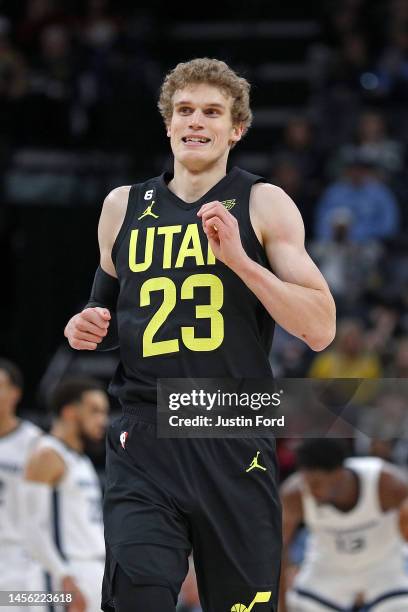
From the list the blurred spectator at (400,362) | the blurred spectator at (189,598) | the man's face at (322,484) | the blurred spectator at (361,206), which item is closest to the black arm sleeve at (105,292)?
the man's face at (322,484)

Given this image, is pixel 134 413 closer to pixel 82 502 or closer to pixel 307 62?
pixel 82 502

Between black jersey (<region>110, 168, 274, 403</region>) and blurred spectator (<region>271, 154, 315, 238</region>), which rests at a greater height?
blurred spectator (<region>271, 154, 315, 238</region>)

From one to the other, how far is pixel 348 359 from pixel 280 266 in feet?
23.4

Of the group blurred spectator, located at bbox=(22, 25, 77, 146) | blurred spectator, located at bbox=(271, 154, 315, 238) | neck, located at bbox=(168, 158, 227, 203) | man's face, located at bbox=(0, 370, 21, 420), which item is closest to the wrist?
neck, located at bbox=(168, 158, 227, 203)

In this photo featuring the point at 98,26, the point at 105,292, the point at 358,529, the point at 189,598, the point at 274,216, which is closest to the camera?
the point at 274,216

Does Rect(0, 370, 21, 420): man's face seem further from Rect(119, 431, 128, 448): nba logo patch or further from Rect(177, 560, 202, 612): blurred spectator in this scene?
Rect(119, 431, 128, 448): nba logo patch

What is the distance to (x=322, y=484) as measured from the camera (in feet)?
26.4

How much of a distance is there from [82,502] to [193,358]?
476 cm

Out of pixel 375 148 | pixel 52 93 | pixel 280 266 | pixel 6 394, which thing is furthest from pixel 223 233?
pixel 52 93

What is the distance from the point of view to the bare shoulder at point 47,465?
880 cm

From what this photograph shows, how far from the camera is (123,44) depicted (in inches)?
631

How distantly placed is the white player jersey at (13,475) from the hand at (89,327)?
4.78 m

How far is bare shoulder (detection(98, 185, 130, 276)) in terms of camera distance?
15.7 feet

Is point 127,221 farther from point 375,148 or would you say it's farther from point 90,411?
point 375,148
